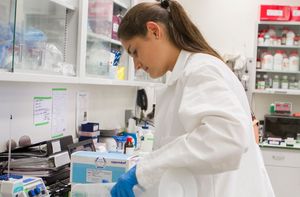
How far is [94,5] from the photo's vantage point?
8.01ft

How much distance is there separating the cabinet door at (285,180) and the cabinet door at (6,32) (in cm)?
312

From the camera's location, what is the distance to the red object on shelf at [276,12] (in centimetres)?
430

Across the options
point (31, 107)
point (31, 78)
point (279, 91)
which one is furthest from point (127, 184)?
point (279, 91)

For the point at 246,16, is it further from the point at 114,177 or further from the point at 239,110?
the point at 239,110

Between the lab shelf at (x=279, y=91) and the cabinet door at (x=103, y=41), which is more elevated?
the cabinet door at (x=103, y=41)

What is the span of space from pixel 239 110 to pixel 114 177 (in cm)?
70

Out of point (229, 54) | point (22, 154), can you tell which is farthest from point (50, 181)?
point (229, 54)

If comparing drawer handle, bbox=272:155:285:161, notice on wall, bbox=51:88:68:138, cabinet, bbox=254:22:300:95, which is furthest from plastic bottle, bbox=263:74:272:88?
notice on wall, bbox=51:88:68:138

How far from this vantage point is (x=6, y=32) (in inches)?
64.0

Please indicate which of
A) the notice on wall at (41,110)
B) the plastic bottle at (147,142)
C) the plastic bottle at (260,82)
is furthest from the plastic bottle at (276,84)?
the notice on wall at (41,110)

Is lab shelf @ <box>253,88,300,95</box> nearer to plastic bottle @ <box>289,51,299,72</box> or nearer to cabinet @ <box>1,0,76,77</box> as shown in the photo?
plastic bottle @ <box>289,51,299,72</box>

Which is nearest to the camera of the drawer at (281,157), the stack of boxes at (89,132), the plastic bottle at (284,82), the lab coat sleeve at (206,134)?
the lab coat sleeve at (206,134)

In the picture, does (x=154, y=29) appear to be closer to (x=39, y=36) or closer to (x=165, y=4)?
(x=165, y=4)

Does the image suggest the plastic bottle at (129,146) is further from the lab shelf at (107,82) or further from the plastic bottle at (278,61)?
the plastic bottle at (278,61)
